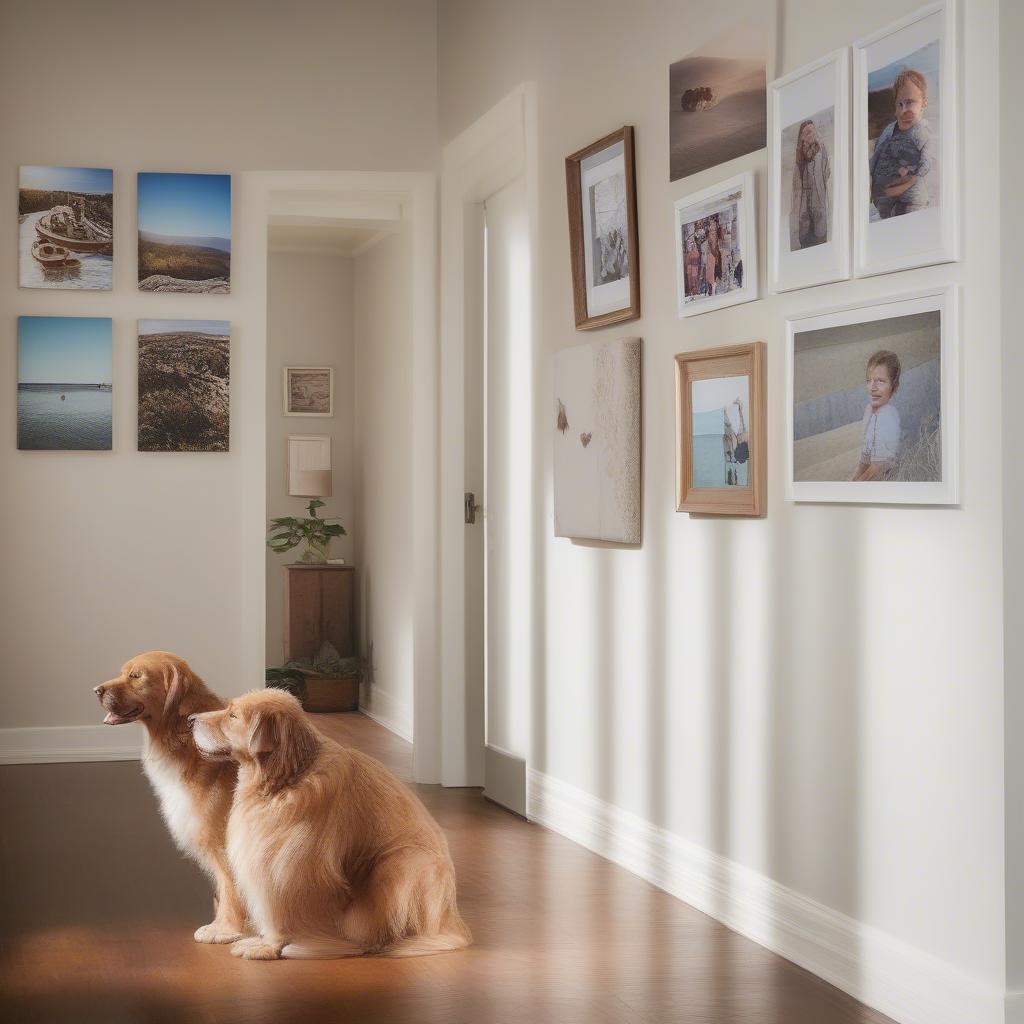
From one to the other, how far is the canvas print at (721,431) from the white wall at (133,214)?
2950 millimetres

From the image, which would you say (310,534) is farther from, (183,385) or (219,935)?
(219,935)

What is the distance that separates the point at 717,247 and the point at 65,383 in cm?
346

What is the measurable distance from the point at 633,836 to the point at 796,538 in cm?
133

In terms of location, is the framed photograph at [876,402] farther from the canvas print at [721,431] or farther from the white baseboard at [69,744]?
the white baseboard at [69,744]

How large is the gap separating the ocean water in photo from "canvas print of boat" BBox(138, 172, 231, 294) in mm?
526

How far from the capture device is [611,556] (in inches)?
176

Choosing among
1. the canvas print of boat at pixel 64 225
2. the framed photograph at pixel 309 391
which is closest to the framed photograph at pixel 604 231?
the canvas print of boat at pixel 64 225

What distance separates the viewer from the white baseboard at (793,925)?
111 inches

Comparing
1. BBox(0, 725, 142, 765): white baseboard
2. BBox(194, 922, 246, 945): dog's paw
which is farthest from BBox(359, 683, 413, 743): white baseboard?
BBox(194, 922, 246, 945): dog's paw

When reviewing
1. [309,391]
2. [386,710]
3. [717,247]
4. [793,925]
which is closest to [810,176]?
[717,247]

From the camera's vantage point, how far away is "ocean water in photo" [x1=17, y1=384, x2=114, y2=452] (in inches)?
241

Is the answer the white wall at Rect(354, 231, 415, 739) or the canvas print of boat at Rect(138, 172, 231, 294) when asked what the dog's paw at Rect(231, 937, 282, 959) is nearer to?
the canvas print of boat at Rect(138, 172, 231, 294)

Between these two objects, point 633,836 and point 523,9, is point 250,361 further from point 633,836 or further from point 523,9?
point 633,836

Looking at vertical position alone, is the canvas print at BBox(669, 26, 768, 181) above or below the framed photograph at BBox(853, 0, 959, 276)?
above
